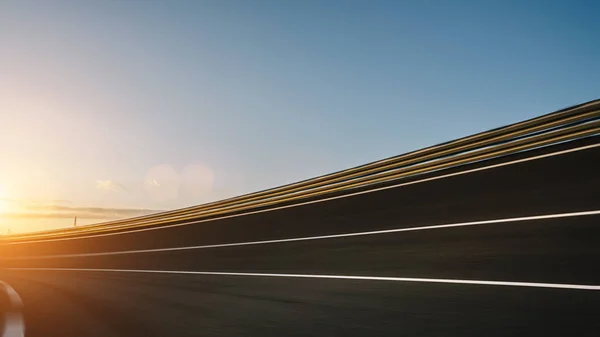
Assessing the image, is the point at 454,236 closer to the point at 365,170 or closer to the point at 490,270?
the point at 490,270

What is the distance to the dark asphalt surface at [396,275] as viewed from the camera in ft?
20.7

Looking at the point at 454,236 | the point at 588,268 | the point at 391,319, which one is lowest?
the point at 391,319

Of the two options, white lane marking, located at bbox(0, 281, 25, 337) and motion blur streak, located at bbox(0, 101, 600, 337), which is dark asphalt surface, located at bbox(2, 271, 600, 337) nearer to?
motion blur streak, located at bbox(0, 101, 600, 337)

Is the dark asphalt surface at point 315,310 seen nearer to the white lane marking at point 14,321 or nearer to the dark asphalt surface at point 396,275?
the dark asphalt surface at point 396,275

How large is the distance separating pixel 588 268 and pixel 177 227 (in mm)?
18958

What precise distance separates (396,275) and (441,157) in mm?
7739

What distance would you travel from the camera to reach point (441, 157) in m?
15.8

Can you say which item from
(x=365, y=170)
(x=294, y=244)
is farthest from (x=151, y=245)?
(x=294, y=244)

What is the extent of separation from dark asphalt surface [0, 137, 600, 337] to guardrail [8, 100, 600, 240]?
423 mm

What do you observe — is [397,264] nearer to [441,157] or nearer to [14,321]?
[14,321]

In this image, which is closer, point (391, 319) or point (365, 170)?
point (391, 319)

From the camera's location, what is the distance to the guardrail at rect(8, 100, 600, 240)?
1316 centimetres

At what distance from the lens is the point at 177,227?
24250 mm

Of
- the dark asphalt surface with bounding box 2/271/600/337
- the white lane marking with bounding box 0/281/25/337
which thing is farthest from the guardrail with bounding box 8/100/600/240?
the white lane marking with bounding box 0/281/25/337
